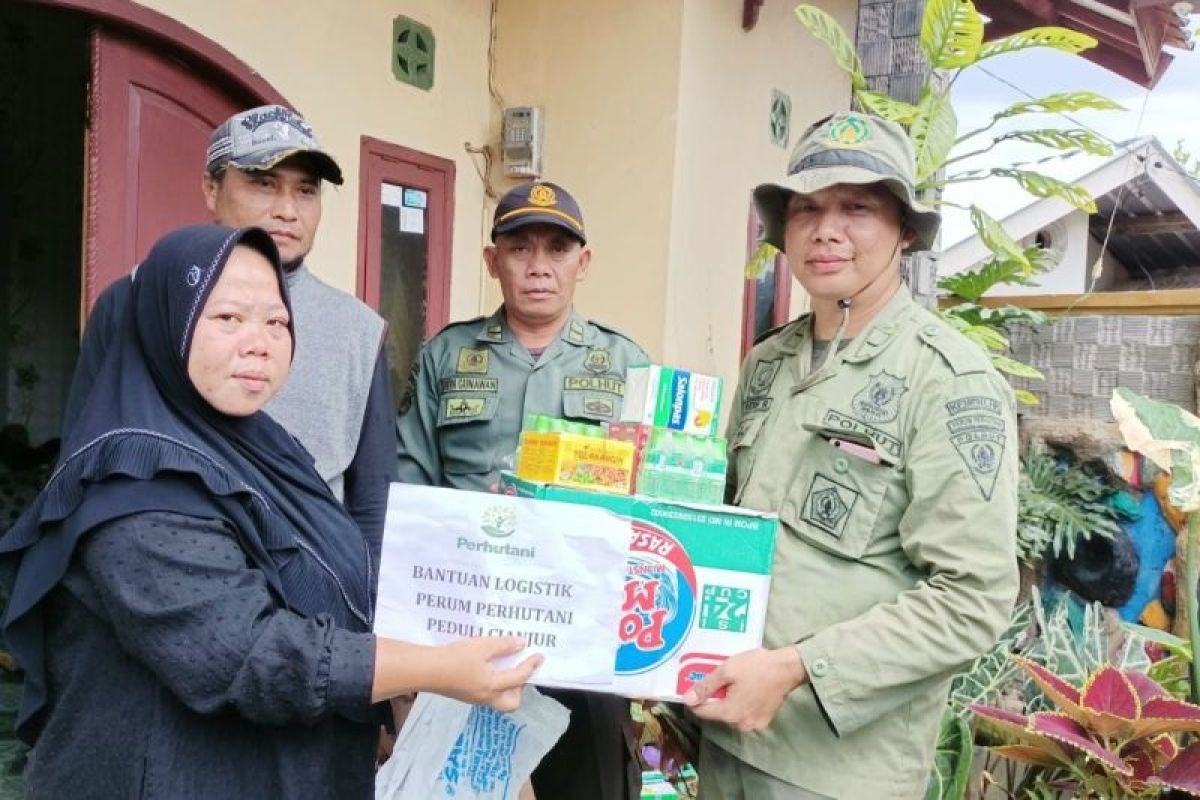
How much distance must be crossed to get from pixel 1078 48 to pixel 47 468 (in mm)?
5486

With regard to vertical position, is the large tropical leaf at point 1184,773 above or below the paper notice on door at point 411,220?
below

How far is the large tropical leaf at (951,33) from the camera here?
384 centimetres

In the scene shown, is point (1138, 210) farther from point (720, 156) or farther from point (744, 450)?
point (744, 450)

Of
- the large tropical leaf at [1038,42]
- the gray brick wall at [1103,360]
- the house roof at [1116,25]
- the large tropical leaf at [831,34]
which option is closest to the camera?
the large tropical leaf at [1038,42]

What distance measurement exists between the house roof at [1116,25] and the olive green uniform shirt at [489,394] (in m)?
4.39

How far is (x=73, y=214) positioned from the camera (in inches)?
211

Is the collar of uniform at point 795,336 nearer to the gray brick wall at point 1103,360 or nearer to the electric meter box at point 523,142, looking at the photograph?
the electric meter box at point 523,142

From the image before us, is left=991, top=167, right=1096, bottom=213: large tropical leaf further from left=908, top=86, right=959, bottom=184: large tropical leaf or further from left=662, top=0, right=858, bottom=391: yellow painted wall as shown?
left=662, top=0, right=858, bottom=391: yellow painted wall

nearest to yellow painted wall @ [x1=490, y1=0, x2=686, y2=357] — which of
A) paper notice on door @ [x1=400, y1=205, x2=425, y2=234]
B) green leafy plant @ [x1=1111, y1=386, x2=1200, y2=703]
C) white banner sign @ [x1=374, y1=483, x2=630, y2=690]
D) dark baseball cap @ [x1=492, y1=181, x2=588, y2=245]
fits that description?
paper notice on door @ [x1=400, y1=205, x2=425, y2=234]

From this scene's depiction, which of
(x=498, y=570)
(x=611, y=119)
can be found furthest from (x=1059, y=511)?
(x=498, y=570)

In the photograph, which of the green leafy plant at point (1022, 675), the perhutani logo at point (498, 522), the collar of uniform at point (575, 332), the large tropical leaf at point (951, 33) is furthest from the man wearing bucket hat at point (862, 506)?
the large tropical leaf at point (951, 33)

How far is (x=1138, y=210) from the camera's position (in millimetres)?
8594

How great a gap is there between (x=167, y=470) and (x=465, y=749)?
717 mm

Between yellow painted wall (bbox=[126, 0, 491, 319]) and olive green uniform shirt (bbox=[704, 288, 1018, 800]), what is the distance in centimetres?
262
